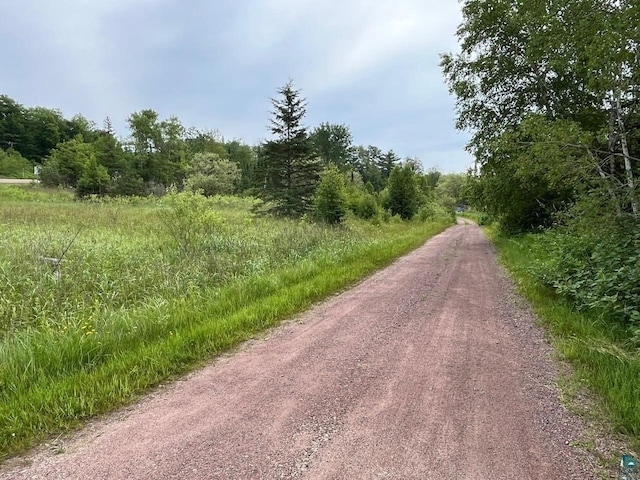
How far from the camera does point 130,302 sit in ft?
17.9

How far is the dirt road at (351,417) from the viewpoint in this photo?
7.24 feet

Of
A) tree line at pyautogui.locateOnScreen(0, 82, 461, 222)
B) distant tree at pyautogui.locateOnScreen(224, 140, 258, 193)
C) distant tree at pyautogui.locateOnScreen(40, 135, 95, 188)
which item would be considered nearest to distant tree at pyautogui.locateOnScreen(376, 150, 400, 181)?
tree line at pyautogui.locateOnScreen(0, 82, 461, 222)

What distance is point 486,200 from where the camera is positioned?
1703 centimetres

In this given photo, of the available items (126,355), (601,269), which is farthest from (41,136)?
(601,269)

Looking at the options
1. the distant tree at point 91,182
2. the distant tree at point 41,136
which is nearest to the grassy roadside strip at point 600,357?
the distant tree at point 91,182

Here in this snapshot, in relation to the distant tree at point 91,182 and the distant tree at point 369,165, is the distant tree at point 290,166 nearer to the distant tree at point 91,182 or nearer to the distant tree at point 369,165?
the distant tree at point 91,182

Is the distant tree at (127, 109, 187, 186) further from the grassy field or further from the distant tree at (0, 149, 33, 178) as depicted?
the grassy field

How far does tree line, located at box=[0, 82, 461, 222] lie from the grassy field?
273 centimetres

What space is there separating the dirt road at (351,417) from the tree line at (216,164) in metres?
7.48

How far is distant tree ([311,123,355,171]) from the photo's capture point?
63094mm

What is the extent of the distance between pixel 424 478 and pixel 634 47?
6.74 metres

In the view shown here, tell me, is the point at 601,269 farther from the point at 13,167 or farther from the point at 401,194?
the point at 13,167

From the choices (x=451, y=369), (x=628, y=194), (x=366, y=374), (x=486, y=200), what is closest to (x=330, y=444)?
(x=366, y=374)

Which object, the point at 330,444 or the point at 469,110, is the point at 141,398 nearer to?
the point at 330,444
